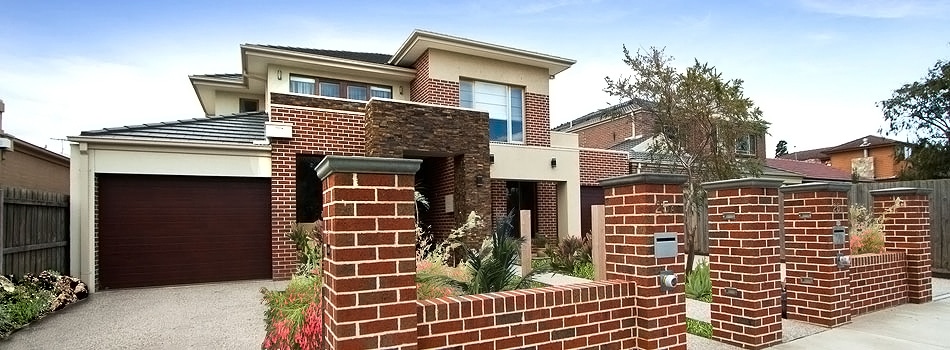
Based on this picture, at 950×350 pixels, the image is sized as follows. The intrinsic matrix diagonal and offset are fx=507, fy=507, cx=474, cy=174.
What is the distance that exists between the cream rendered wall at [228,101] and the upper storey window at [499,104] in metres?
7.21

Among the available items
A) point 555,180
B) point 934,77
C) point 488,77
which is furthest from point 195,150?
point 934,77

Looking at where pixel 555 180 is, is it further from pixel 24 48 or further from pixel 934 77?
pixel 934 77

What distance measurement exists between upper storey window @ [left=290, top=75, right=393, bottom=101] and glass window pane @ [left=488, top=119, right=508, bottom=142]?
311 cm

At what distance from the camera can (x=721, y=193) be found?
5.36 m

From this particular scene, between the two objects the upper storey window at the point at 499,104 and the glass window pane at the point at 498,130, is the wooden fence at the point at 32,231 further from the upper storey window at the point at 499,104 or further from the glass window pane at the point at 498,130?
the glass window pane at the point at 498,130

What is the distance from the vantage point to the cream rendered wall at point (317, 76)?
42.9ft

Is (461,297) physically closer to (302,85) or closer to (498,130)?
(498,130)

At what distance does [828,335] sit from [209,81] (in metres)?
16.2

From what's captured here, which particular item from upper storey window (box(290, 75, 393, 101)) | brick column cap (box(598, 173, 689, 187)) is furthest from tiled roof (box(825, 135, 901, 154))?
brick column cap (box(598, 173, 689, 187))

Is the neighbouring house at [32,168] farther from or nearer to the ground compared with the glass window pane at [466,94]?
nearer to the ground

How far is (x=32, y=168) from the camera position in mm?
15203

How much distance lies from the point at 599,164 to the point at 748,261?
11.0 metres

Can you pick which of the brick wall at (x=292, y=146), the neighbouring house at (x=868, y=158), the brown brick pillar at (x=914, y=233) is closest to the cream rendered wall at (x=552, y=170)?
the brick wall at (x=292, y=146)

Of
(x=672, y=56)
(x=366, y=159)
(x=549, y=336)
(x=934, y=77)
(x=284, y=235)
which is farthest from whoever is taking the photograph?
(x=934, y=77)
